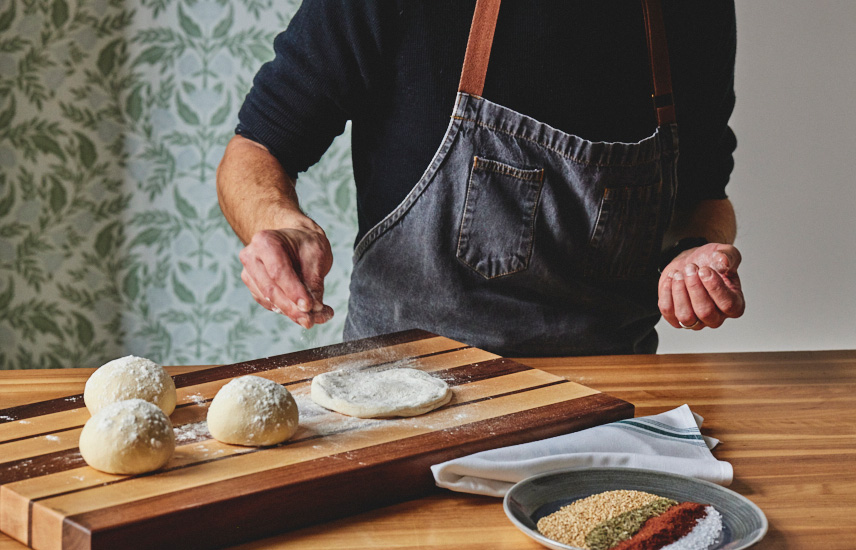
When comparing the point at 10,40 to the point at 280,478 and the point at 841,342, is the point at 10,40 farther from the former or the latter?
the point at 841,342

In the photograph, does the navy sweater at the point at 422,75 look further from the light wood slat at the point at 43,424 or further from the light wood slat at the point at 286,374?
the light wood slat at the point at 43,424

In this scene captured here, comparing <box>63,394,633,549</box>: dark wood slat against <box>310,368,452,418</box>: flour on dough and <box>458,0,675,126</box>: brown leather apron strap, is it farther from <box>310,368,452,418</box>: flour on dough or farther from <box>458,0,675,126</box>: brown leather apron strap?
<box>458,0,675,126</box>: brown leather apron strap

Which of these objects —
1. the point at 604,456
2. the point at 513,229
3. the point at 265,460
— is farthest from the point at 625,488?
the point at 513,229

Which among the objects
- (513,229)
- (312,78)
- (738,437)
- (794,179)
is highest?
(312,78)

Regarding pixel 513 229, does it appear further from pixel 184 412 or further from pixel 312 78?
pixel 184 412

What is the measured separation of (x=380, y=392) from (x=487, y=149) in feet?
1.78

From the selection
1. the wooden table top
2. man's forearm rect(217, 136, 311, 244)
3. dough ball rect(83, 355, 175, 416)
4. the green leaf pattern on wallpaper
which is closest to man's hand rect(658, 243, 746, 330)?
the wooden table top

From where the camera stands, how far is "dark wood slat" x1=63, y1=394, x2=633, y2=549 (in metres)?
0.76

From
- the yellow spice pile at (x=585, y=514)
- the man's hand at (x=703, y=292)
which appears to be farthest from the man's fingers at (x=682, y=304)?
the yellow spice pile at (x=585, y=514)

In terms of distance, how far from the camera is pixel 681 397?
4.12 feet

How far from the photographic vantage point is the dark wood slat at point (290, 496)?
2.49 feet

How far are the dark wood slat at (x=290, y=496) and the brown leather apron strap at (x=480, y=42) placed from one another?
2.14ft

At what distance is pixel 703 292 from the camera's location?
1.25m

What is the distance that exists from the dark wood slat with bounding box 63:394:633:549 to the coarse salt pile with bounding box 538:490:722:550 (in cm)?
17
